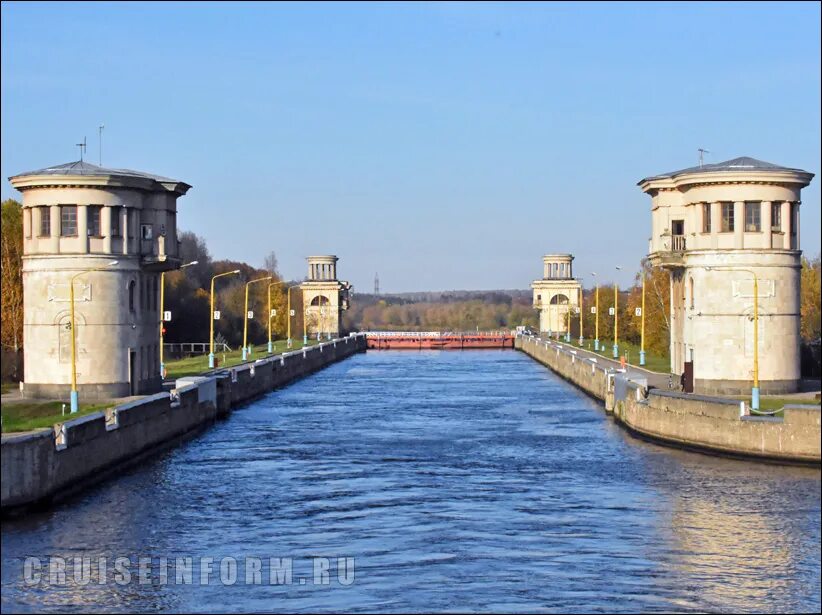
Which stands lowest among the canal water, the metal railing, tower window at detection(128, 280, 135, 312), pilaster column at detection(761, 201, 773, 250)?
the canal water

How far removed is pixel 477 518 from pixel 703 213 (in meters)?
23.5

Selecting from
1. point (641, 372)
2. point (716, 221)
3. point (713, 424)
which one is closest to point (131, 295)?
point (716, 221)

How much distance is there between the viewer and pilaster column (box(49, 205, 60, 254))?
49.6 metres

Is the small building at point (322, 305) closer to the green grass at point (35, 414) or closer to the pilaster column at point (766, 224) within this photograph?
the pilaster column at point (766, 224)

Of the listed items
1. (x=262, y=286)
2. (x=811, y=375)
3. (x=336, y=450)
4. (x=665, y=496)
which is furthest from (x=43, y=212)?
(x=262, y=286)

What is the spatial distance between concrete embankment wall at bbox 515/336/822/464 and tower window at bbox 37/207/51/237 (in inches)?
899

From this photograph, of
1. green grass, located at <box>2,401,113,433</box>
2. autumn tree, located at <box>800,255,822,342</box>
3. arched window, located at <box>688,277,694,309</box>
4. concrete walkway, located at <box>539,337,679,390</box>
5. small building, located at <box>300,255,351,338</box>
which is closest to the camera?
green grass, located at <box>2,401,113,433</box>

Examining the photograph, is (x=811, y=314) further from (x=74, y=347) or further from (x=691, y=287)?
(x=74, y=347)

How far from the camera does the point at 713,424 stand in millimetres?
41281

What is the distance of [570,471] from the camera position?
129ft

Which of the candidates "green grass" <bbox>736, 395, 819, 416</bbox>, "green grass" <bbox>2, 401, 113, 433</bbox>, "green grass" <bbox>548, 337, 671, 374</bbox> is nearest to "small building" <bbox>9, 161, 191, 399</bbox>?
"green grass" <bbox>2, 401, 113, 433</bbox>

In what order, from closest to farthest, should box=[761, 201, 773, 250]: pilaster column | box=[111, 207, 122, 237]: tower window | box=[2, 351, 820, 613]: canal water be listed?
box=[2, 351, 820, 613]: canal water < box=[761, 201, 773, 250]: pilaster column < box=[111, 207, 122, 237]: tower window

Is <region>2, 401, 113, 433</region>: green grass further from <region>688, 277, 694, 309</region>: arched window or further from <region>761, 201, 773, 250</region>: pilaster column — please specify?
<region>761, 201, 773, 250</region>: pilaster column

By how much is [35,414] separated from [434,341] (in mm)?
114988
